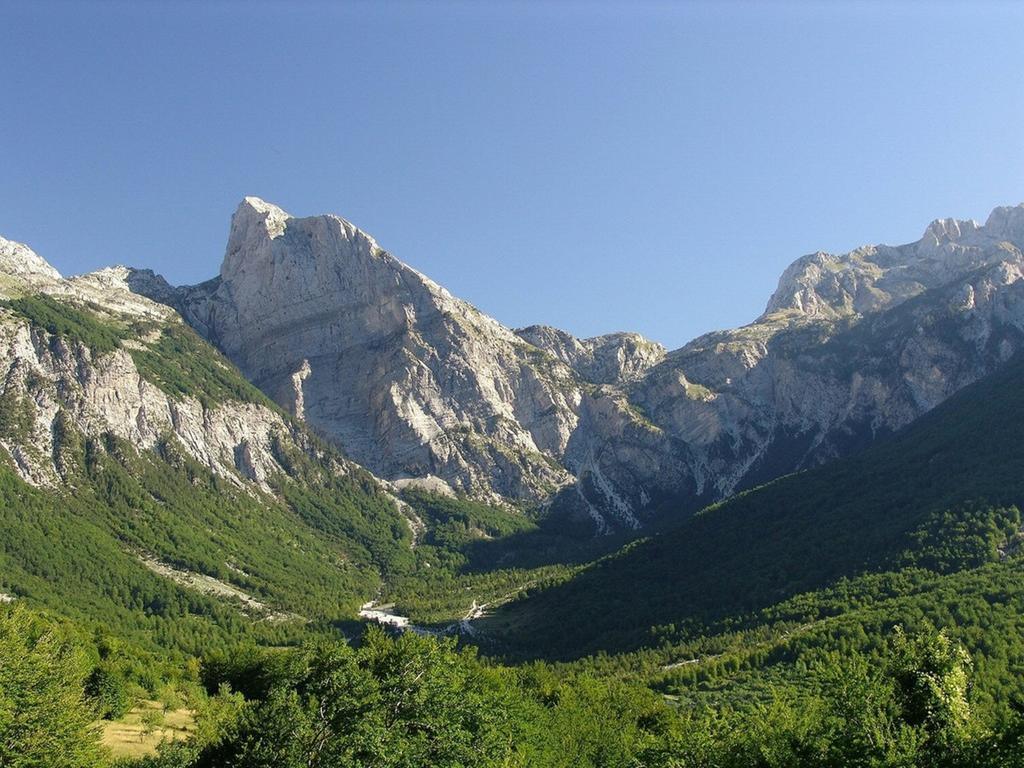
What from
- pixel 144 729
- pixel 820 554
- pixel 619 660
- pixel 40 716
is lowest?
pixel 619 660

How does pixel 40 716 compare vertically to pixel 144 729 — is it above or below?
above

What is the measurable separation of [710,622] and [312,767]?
121 meters

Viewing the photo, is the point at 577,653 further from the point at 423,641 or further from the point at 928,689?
the point at 928,689

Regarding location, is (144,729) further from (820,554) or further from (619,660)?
(820,554)

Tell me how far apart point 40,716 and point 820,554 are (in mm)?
152908

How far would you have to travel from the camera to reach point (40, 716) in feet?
148

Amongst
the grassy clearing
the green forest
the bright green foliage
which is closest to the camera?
the green forest

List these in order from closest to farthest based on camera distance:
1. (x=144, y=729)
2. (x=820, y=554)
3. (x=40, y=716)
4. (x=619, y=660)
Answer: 1. (x=40, y=716)
2. (x=144, y=729)
3. (x=619, y=660)
4. (x=820, y=554)

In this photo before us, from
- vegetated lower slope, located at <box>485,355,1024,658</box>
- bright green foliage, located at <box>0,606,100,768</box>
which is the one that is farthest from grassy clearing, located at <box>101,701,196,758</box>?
vegetated lower slope, located at <box>485,355,1024,658</box>

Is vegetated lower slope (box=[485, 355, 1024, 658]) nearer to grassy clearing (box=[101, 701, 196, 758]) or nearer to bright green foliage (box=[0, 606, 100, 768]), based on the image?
grassy clearing (box=[101, 701, 196, 758])

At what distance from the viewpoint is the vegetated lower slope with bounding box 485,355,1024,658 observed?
149m

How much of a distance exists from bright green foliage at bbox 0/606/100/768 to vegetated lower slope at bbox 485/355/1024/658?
114 metres

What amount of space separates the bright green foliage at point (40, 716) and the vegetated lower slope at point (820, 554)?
373 ft

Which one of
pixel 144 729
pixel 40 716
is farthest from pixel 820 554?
pixel 40 716
